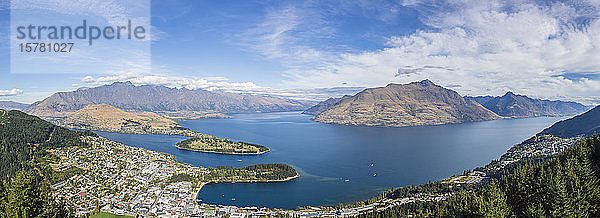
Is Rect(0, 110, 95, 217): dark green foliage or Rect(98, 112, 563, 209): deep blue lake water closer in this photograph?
Rect(0, 110, 95, 217): dark green foliage

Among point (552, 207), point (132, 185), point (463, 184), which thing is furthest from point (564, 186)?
point (132, 185)

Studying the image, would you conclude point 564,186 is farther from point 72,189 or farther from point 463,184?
point 72,189

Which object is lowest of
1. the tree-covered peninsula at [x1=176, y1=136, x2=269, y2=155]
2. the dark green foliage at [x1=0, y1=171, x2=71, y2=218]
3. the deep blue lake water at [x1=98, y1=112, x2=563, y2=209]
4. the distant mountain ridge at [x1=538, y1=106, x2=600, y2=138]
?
the deep blue lake water at [x1=98, y1=112, x2=563, y2=209]

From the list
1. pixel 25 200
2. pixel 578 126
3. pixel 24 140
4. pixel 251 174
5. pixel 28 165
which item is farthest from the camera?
pixel 578 126

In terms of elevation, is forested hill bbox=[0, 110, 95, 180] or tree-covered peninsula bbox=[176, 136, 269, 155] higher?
forested hill bbox=[0, 110, 95, 180]

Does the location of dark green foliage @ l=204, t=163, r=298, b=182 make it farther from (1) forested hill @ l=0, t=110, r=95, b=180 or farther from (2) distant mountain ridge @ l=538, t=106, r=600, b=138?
(2) distant mountain ridge @ l=538, t=106, r=600, b=138

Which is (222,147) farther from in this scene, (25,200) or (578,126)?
(578,126)

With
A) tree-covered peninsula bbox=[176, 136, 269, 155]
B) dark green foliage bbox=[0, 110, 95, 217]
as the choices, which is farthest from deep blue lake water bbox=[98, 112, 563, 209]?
dark green foliage bbox=[0, 110, 95, 217]

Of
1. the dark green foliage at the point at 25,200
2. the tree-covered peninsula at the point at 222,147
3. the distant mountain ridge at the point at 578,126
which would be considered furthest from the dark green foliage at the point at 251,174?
the distant mountain ridge at the point at 578,126

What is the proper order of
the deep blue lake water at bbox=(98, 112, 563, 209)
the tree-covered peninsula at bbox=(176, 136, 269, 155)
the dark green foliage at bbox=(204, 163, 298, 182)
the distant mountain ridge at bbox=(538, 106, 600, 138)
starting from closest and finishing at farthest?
the deep blue lake water at bbox=(98, 112, 563, 209), the dark green foliage at bbox=(204, 163, 298, 182), the tree-covered peninsula at bbox=(176, 136, 269, 155), the distant mountain ridge at bbox=(538, 106, 600, 138)

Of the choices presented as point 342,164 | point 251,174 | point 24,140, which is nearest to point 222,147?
point 251,174
